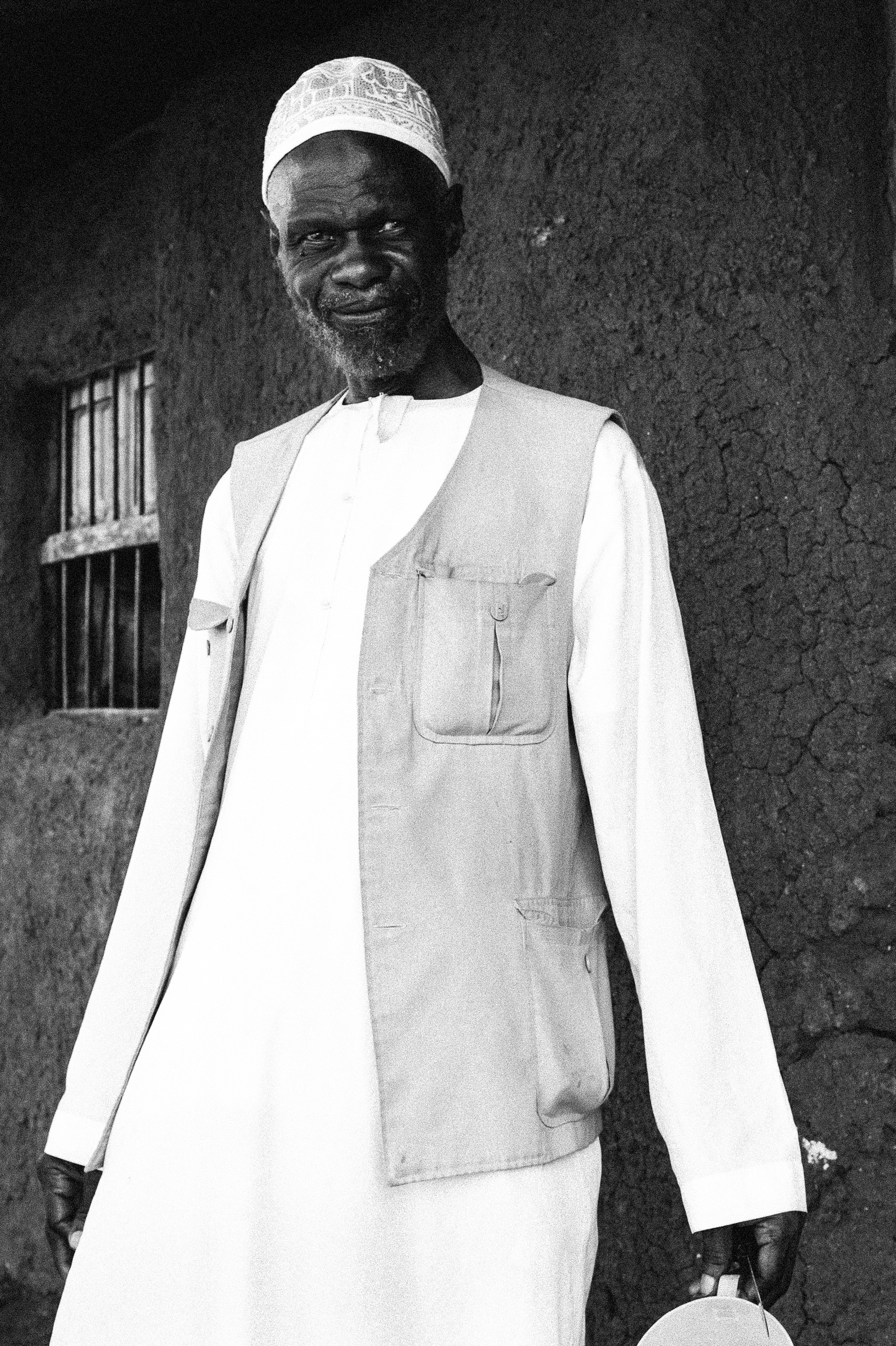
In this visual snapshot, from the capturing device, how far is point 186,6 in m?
2.84

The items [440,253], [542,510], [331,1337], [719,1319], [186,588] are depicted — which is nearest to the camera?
[719,1319]

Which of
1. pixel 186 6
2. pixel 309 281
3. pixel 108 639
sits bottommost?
pixel 108 639

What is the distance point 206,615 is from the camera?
2.00 m

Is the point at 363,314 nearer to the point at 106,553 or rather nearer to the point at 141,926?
the point at 141,926

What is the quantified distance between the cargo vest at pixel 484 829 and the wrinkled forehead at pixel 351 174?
0.32m

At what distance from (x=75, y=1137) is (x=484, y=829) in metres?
0.71

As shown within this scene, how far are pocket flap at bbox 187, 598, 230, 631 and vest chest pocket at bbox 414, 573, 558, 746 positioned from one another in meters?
0.35

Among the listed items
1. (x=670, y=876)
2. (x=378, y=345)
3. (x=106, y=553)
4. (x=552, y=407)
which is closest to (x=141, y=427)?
(x=106, y=553)

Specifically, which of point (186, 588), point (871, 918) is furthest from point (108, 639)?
point (871, 918)

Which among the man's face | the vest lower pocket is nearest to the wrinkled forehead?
the man's face

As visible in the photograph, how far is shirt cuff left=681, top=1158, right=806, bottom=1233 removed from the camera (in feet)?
5.10

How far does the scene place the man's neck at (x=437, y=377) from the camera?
1946 millimetres

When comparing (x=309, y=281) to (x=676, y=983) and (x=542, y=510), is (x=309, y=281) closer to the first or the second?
(x=542, y=510)

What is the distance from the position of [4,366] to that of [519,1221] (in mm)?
2945
